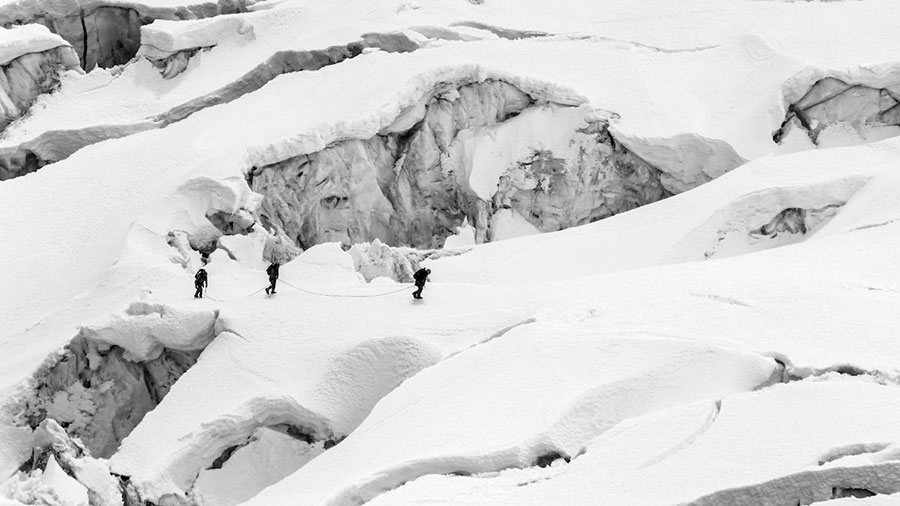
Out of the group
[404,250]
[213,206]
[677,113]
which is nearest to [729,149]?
[677,113]

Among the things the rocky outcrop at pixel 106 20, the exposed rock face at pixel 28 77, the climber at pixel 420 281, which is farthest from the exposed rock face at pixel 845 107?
the exposed rock face at pixel 28 77

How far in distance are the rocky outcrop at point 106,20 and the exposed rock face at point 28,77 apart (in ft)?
6.93

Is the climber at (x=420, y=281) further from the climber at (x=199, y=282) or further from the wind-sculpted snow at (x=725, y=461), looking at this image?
the wind-sculpted snow at (x=725, y=461)

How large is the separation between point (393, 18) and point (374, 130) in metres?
6.21

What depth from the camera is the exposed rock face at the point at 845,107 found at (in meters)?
27.3

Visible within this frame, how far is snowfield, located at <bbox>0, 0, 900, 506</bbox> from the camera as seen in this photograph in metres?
14.5

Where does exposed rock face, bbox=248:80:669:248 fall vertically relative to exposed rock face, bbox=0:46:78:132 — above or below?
below

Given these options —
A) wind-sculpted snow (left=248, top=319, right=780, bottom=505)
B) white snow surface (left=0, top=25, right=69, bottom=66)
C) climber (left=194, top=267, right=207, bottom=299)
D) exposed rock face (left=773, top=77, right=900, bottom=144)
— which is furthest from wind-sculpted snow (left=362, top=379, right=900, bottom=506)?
white snow surface (left=0, top=25, right=69, bottom=66)

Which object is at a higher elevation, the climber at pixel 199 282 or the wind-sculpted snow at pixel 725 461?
the wind-sculpted snow at pixel 725 461

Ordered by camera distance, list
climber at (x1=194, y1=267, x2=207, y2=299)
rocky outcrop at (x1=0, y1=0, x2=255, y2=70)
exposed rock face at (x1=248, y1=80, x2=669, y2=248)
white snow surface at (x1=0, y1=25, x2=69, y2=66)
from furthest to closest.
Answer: rocky outcrop at (x1=0, y1=0, x2=255, y2=70), white snow surface at (x1=0, y1=25, x2=69, y2=66), exposed rock face at (x1=248, y1=80, x2=669, y2=248), climber at (x1=194, y1=267, x2=207, y2=299)

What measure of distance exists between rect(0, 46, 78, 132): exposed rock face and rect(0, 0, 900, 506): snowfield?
0.10 metres

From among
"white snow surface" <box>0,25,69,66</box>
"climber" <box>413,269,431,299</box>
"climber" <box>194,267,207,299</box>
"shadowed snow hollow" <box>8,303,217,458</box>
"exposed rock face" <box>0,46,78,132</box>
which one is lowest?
"shadowed snow hollow" <box>8,303,217,458</box>

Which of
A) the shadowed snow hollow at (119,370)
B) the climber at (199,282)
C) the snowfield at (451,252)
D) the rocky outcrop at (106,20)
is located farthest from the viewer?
the rocky outcrop at (106,20)

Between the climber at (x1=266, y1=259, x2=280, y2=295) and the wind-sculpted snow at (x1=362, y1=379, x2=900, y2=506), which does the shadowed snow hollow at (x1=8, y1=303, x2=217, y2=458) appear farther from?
the wind-sculpted snow at (x1=362, y1=379, x2=900, y2=506)
